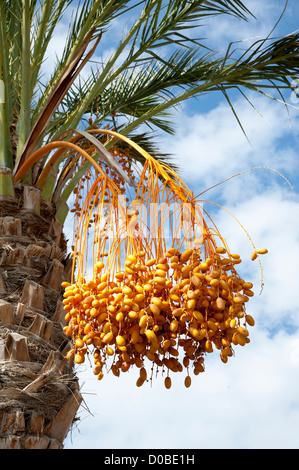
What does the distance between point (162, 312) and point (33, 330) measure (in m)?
1.06

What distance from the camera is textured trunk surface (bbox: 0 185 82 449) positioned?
2641 millimetres

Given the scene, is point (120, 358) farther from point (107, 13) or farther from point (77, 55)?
point (107, 13)

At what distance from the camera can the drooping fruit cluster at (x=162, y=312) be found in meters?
1.97

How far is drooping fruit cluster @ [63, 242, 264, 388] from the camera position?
1972mm

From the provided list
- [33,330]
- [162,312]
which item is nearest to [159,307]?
[162,312]

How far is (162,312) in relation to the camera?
80.4 inches

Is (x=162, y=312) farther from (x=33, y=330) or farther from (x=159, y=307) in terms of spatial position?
(x=33, y=330)

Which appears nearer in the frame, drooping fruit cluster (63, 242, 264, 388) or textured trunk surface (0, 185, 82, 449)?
drooping fruit cluster (63, 242, 264, 388)

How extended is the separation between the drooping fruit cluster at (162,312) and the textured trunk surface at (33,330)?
67 cm

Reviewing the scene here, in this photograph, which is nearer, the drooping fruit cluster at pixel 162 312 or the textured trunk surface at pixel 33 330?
the drooping fruit cluster at pixel 162 312

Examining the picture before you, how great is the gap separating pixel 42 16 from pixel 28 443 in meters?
2.64

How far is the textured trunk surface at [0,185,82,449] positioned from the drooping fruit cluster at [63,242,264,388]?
2.20 feet

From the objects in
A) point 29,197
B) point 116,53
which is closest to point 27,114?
point 29,197
